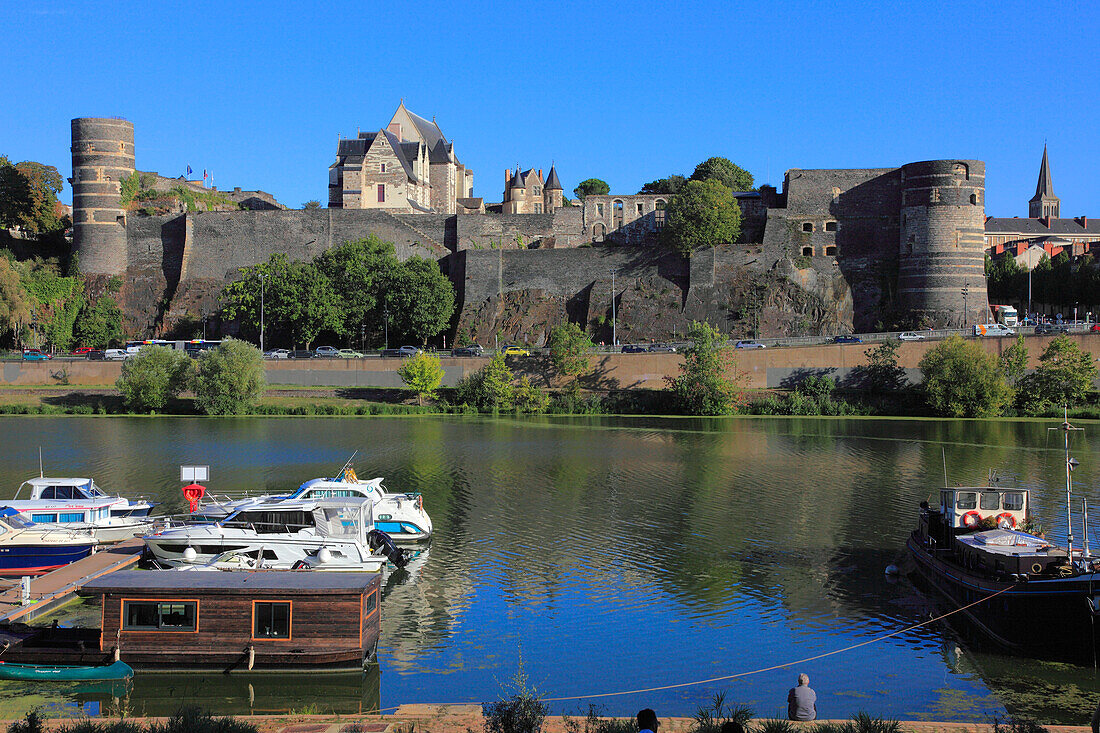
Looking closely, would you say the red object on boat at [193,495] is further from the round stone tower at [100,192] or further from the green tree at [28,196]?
the green tree at [28,196]

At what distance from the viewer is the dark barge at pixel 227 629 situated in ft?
57.9

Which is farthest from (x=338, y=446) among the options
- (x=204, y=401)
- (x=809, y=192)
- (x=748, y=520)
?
(x=809, y=192)

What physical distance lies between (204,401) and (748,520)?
130 ft

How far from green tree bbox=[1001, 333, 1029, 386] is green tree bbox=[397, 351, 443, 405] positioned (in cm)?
3491

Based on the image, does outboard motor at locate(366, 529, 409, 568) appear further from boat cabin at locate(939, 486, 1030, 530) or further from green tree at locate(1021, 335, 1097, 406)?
green tree at locate(1021, 335, 1097, 406)

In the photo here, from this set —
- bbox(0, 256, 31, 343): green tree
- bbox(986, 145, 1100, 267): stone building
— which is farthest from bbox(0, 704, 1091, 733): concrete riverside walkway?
bbox(986, 145, 1100, 267): stone building

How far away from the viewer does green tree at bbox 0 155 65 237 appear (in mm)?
82375

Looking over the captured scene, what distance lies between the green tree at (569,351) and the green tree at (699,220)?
15.9m

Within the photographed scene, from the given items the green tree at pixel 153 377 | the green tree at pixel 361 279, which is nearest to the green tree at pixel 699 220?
the green tree at pixel 361 279

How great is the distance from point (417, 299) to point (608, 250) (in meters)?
16.1

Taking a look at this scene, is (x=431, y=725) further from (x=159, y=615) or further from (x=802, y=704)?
(x=159, y=615)

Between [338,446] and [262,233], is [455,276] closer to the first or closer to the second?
[262,233]

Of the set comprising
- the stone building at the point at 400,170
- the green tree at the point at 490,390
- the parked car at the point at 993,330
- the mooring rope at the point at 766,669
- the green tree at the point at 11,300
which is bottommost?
the mooring rope at the point at 766,669

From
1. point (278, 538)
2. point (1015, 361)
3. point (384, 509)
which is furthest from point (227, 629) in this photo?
point (1015, 361)
